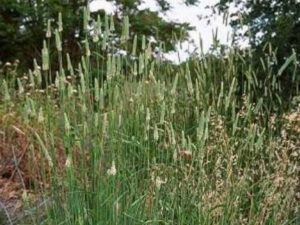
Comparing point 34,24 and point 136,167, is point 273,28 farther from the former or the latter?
point 34,24

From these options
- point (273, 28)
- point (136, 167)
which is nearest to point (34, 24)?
point (273, 28)

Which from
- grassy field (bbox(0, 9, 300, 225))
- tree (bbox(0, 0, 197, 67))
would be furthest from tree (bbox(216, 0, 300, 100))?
tree (bbox(0, 0, 197, 67))

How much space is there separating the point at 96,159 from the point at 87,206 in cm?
19

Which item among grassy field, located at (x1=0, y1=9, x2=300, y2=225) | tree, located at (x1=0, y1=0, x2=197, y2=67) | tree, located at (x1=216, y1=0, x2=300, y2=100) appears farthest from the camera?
tree, located at (x1=0, y1=0, x2=197, y2=67)

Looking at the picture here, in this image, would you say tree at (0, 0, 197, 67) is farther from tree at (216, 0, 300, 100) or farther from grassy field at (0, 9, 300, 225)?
grassy field at (0, 9, 300, 225)

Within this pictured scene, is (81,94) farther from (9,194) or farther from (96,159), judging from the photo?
(9,194)

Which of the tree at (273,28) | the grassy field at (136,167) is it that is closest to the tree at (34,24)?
the tree at (273,28)

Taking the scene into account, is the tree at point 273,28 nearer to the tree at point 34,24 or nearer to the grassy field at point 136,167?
the grassy field at point 136,167

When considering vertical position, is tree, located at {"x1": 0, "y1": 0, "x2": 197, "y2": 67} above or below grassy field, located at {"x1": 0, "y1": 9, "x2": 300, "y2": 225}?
below

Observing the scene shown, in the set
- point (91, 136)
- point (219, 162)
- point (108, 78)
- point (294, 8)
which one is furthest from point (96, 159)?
point (294, 8)

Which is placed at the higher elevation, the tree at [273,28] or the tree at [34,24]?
Answer: the tree at [273,28]

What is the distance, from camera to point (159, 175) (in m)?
2.92

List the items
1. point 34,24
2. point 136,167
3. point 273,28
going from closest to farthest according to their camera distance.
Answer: point 136,167 → point 273,28 → point 34,24

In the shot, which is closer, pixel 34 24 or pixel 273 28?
pixel 273 28
